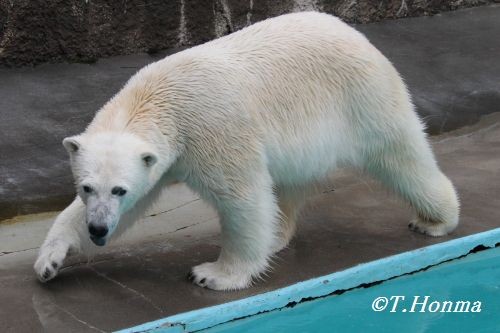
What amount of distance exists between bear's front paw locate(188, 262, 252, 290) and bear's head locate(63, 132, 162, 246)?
553mm

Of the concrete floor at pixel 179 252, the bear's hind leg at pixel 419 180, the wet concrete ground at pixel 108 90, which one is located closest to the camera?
the concrete floor at pixel 179 252

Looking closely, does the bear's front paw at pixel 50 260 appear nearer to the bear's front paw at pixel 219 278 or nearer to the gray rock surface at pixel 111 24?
the bear's front paw at pixel 219 278

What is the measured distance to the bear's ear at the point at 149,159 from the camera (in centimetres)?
356

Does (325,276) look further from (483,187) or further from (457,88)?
(457,88)

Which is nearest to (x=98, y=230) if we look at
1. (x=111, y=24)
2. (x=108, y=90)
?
(x=108, y=90)

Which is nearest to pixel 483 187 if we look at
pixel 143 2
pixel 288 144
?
pixel 288 144

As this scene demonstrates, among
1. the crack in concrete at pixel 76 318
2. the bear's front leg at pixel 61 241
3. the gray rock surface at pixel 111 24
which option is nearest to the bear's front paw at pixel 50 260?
the bear's front leg at pixel 61 241

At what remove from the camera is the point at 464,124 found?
21.0 ft

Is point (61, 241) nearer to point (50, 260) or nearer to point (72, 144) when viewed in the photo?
point (50, 260)

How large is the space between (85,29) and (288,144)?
325 centimetres

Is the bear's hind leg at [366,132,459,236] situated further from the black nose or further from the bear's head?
the black nose

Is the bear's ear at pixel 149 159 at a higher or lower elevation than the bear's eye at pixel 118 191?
higher

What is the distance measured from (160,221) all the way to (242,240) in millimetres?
998

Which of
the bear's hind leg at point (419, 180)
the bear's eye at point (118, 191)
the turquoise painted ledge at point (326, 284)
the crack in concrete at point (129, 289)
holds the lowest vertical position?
the crack in concrete at point (129, 289)
